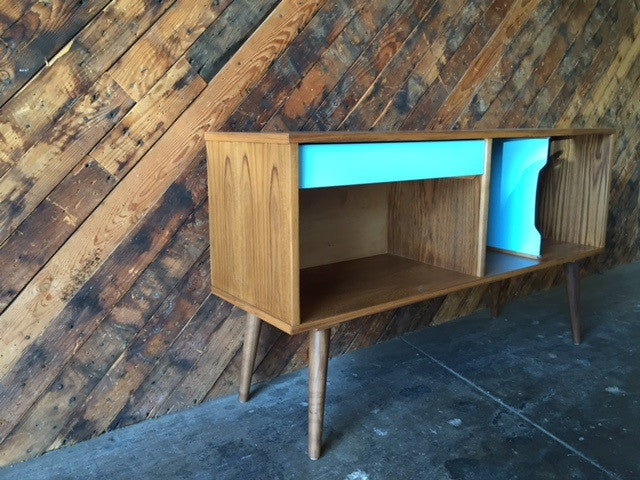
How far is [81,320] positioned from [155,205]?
387 mm

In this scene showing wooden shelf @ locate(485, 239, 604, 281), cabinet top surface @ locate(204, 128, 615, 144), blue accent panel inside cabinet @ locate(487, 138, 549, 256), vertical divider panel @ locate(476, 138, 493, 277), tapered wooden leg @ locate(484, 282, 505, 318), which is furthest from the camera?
tapered wooden leg @ locate(484, 282, 505, 318)

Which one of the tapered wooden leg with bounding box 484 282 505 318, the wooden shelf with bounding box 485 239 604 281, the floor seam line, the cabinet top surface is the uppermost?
the cabinet top surface

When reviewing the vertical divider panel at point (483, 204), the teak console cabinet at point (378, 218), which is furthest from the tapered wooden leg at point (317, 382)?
the vertical divider panel at point (483, 204)

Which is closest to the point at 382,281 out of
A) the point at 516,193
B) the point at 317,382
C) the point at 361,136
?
the point at 317,382

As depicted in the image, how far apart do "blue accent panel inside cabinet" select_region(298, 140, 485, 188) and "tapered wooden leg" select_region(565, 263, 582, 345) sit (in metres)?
0.84

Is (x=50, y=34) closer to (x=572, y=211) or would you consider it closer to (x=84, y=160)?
(x=84, y=160)

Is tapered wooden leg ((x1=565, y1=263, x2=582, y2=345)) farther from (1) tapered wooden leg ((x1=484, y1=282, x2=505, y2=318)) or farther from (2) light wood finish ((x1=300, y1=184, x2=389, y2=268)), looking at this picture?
(2) light wood finish ((x1=300, y1=184, x2=389, y2=268))

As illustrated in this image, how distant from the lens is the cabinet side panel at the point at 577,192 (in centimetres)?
230

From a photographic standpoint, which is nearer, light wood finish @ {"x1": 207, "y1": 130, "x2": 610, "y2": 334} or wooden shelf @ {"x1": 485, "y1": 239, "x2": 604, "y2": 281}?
light wood finish @ {"x1": 207, "y1": 130, "x2": 610, "y2": 334}

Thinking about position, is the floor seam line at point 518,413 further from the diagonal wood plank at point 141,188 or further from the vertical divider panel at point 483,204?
the diagonal wood plank at point 141,188

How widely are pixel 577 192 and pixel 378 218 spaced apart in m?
0.85

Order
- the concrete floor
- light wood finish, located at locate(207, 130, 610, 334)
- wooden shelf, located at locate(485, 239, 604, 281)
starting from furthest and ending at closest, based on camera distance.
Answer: wooden shelf, located at locate(485, 239, 604, 281) < the concrete floor < light wood finish, located at locate(207, 130, 610, 334)

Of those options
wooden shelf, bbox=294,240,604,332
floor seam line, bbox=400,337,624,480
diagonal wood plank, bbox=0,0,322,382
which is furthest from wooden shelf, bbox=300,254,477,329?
diagonal wood plank, bbox=0,0,322,382

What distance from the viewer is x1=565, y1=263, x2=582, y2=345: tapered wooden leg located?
238cm
